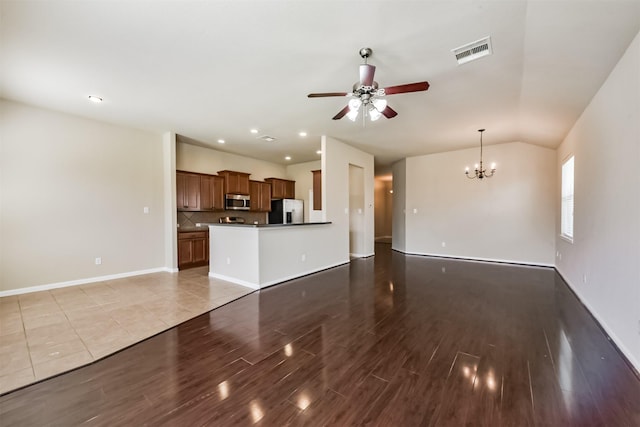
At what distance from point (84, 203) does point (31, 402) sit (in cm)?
388

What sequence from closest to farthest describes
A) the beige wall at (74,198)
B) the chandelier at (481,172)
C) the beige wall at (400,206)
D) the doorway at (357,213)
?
1. the beige wall at (74,198)
2. the chandelier at (481,172)
3. the doorway at (357,213)
4. the beige wall at (400,206)

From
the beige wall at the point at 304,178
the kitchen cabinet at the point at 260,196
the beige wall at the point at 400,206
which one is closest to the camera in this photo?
the kitchen cabinet at the point at 260,196

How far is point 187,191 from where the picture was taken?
5906 millimetres

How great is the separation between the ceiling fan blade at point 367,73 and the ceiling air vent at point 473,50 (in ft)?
2.75

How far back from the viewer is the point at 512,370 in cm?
200

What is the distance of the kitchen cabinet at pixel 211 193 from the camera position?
6.20 meters

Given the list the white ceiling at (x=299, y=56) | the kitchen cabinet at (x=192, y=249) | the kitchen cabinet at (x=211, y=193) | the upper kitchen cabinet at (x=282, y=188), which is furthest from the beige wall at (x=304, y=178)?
the white ceiling at (x=299, y=56)

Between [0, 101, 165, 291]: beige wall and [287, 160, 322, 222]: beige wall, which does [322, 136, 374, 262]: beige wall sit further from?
[0, 101, 165, 291]: beige wall

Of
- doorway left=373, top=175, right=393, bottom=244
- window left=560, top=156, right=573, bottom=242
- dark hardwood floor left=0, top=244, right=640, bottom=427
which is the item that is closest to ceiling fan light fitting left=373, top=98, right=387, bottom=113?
dark hardwood floor left=0, top=244, right=640, bottom=427

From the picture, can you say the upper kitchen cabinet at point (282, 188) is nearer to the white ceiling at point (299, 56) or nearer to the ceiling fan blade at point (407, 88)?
the white ceiling at point (299, 56)

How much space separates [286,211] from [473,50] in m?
6.08

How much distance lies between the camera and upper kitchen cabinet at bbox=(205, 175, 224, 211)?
620cm

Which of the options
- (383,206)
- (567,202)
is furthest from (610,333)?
(383,206)

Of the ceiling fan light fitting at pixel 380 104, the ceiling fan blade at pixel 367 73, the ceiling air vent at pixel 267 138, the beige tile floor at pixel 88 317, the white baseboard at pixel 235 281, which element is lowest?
the beige tile floor at pixel 88 317
